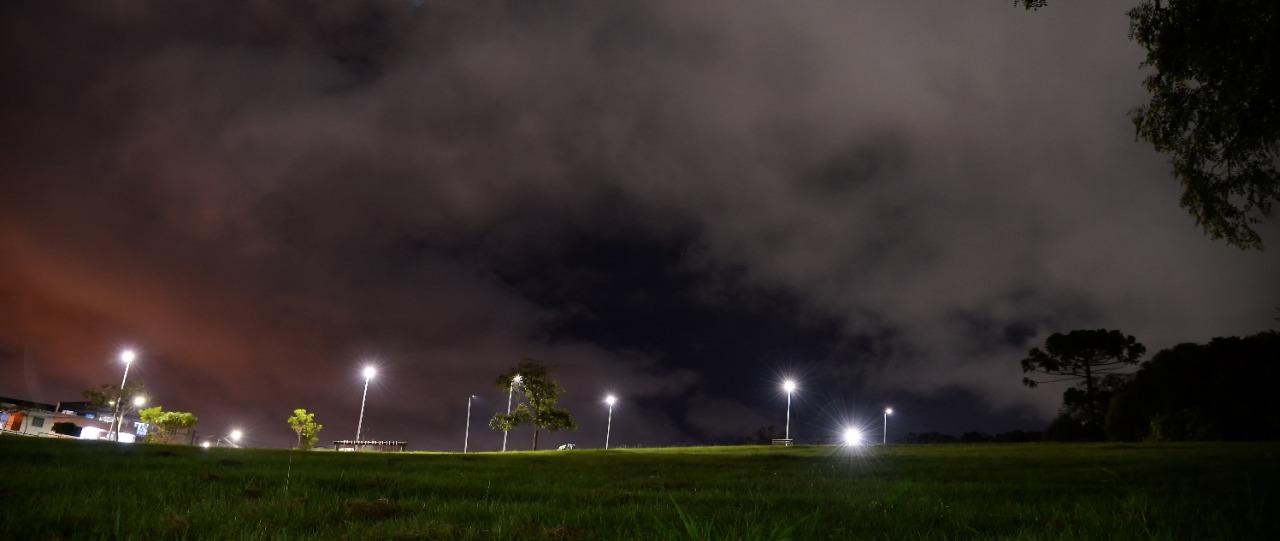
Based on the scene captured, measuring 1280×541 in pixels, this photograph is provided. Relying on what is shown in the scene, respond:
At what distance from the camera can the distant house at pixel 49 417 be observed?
304ft

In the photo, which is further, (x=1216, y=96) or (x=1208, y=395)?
(x=1208, y=395)

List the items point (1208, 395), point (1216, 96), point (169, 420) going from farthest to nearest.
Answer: point (169, 420), point (1208, 395), point (1216, 96)

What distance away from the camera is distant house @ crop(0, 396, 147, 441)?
9275cm

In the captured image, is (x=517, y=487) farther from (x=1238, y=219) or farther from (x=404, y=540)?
(x=1238, y=219)

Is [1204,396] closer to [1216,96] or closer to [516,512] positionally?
[1216,96]

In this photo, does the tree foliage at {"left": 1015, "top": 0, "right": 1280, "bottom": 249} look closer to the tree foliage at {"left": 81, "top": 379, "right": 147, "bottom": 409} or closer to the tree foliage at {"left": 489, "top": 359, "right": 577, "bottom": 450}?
the tree foliage at {"left": 489, "top": 359, "right": 577, "bottom": 450}

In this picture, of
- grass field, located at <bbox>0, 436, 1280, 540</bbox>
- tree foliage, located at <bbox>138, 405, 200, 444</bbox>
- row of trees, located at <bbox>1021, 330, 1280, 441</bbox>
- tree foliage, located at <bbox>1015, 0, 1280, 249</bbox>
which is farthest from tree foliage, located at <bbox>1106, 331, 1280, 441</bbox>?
tree foliage, located at <bbox>138, 405, 200, 444</bbox>

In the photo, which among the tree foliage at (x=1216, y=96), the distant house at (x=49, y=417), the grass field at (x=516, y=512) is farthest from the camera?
the distant house at (x=49, y=417)

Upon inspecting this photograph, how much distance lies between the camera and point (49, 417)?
340 ft

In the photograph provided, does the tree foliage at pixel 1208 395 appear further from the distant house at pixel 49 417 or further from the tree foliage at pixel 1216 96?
the distant house at pixel 49 417

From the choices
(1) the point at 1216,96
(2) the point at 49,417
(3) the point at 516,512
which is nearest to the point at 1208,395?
(1) the point at 1216,96

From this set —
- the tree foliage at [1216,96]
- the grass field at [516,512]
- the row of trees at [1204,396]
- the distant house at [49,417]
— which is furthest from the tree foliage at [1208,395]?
the distant house at [49,417]

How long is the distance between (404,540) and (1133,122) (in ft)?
72.9

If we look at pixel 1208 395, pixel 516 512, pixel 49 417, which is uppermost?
pixel 1208 395
